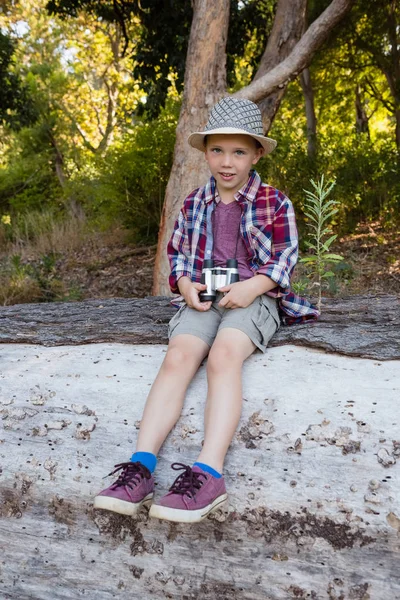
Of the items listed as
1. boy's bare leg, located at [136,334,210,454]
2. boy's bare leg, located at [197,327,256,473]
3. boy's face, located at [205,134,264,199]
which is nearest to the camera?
boy's bare leg, located at [197,327,256,473]

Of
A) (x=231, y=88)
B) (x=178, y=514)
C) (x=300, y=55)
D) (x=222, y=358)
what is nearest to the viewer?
(x=178, y=514)

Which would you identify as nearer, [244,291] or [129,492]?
[129,492]

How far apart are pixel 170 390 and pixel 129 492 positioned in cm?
50

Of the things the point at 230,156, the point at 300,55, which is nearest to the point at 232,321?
the point at 230,156

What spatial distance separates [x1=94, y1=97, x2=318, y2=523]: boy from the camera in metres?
1.96

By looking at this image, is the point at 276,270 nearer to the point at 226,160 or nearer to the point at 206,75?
the point at 226,160

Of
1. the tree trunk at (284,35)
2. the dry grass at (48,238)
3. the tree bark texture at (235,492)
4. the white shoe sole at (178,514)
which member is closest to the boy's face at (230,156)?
the tree bark texture at (235,492)

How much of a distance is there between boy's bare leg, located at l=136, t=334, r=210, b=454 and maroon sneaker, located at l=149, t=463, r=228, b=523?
251 mm

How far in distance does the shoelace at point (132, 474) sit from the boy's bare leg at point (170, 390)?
0.12 metres

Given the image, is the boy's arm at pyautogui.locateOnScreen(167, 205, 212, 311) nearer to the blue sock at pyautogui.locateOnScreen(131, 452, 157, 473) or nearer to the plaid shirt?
the plaid shirt

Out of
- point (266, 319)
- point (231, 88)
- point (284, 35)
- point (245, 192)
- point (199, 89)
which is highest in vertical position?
point (231, 88)

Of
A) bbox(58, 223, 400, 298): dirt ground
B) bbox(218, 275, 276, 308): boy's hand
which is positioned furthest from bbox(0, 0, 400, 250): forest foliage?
bbox(218, 275, 276, 308): boy's hand

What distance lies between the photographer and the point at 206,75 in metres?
5.36

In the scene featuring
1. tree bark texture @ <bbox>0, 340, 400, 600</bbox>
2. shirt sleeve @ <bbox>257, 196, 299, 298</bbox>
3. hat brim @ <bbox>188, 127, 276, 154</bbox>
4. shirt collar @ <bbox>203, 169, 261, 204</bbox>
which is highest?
hat brim @ <bbox>188, 127, 276, 154</bbox>
